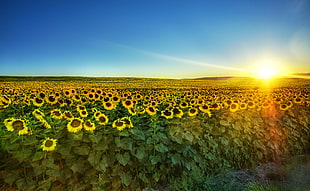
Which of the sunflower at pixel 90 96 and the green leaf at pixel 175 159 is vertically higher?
the sunflower at pixel 90 96

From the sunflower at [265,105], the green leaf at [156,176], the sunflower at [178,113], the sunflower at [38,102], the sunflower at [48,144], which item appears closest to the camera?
the sunflower at [48,144]

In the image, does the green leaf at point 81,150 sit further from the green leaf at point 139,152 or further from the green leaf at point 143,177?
the green leaf at point 143,177

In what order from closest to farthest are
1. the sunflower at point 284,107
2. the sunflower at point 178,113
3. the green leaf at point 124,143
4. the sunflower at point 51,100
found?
the green leaf at point 124,143
the sunflower at point 178,113
the sunflower at point 51,100
the sunflower at point 284,107

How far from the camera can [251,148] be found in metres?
5.11

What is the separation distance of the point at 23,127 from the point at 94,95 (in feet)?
8.32

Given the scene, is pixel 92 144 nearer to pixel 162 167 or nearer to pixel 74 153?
pixel 74 153

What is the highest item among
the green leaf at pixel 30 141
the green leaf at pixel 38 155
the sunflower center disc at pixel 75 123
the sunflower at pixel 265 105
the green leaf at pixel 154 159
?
the sunflower center disc at pixel 75 123

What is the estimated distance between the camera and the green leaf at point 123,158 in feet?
11.5

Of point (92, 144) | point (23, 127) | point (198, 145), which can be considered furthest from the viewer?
point (198, 145)

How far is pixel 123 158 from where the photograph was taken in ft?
11.6

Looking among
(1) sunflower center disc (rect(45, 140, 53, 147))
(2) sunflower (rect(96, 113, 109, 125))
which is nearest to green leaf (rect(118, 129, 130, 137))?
(2) sunflower (rect(96, 113, 109, 125))

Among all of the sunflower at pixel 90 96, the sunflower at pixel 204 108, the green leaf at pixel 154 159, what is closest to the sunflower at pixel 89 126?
the green leaf at pixel 154 159

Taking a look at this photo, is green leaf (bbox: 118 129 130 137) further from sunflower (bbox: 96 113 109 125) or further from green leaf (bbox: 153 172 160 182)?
green leaf (bbox: 153 172 160 182)

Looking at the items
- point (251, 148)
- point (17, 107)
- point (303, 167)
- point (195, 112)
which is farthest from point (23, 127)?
point (303, 167)
